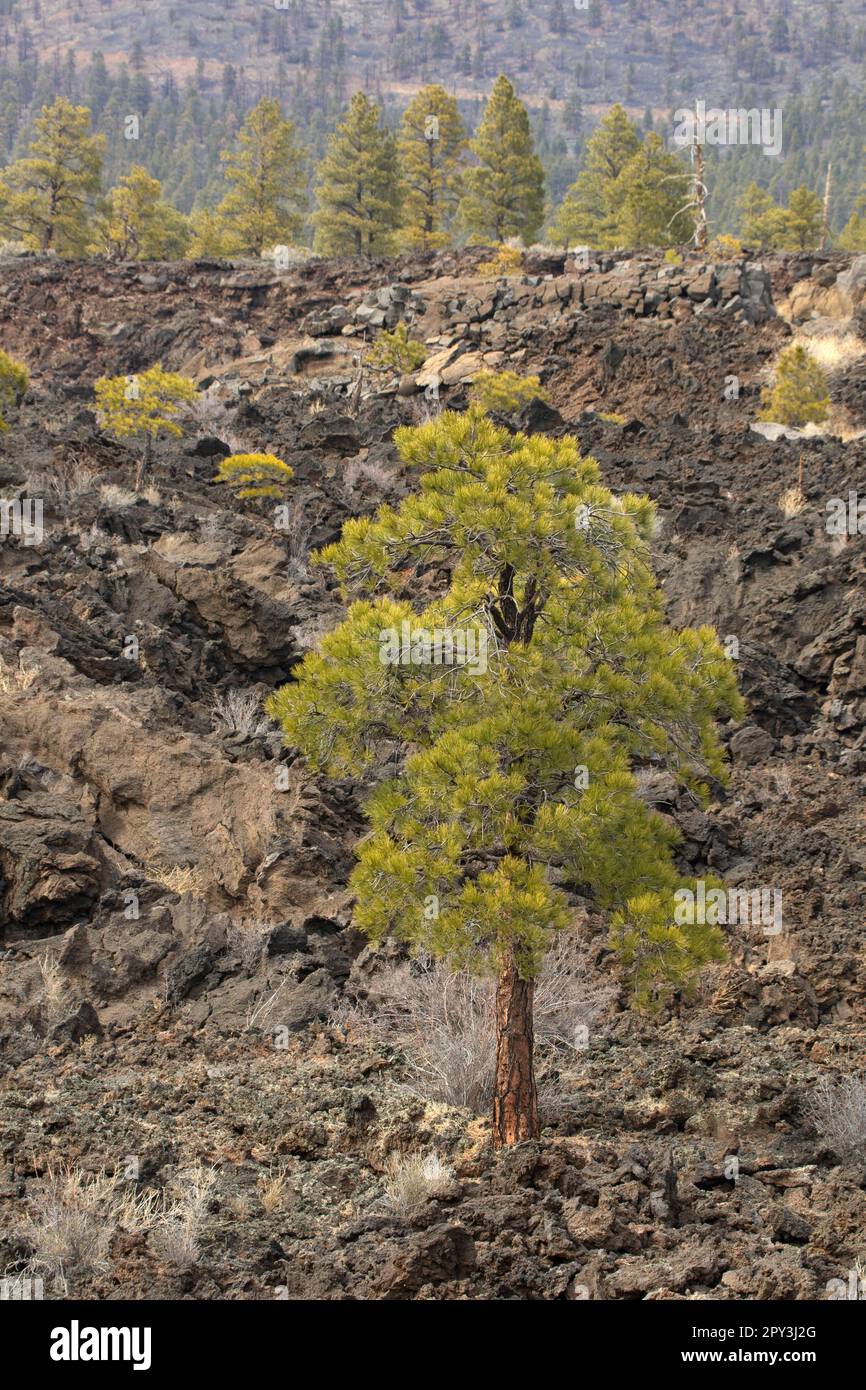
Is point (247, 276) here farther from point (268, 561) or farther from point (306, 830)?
point (306, 830)

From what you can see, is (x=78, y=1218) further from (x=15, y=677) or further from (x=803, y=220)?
(x=803, y=220)

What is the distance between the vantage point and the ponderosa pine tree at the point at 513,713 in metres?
7.62

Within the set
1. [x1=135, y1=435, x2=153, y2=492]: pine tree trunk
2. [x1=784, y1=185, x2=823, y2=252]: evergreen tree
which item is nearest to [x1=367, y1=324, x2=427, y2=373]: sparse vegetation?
[x1=135, y1=435, x2=153, y2=492]: pine tree trunk

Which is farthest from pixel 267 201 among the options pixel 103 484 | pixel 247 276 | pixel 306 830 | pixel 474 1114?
pixel 474 1114

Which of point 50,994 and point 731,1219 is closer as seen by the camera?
point 731,1219

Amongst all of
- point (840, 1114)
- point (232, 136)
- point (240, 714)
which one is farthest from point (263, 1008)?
point (232, 136)

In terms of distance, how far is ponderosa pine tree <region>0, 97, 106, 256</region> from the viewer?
44.6 m

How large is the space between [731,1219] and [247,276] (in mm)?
36953

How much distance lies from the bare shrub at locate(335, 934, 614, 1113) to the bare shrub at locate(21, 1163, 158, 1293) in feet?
8.58

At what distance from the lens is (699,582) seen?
19891 millimetres

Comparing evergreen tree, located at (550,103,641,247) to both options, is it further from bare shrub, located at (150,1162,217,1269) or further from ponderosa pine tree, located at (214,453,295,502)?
bare shrub, located at (150,1162,217,1269)

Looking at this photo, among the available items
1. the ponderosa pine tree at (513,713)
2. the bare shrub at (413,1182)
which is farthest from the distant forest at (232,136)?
the bare shrub at (413,1182)

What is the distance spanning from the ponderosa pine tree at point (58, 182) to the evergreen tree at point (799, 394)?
96.2ft

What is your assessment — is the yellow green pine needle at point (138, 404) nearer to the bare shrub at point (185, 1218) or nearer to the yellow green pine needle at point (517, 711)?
the yellow green pine needle at point (517, 711)
